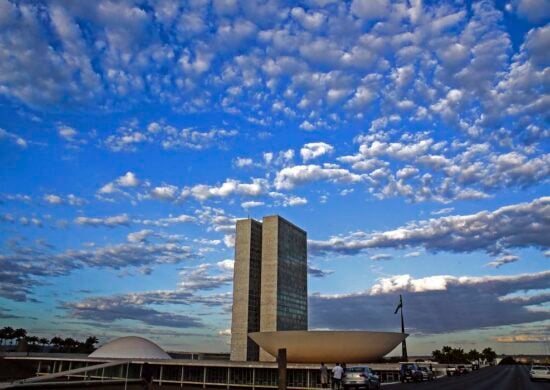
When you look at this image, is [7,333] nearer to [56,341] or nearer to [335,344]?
[56,341]

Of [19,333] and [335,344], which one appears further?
[19,333]

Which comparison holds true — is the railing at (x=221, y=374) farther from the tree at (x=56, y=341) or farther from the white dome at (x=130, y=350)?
the tree at (x=56, y=341)

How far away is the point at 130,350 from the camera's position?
111 m

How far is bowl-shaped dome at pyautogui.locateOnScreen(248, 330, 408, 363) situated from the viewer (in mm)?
75938

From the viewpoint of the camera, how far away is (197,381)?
95.7 m

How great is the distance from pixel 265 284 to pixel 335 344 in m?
87.3

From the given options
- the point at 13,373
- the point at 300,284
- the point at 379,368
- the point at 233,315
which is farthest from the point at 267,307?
the point at 379,368

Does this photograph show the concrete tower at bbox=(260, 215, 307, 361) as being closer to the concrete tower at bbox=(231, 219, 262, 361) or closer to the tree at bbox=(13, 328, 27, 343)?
the concrete tower at bbox=(231, 219, 262, 361)

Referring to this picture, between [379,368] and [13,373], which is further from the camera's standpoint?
[13,373]

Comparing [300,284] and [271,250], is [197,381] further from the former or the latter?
[300,284]

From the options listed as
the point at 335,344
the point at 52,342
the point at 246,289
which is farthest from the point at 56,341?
the point at 335,344

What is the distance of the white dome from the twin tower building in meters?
40.8

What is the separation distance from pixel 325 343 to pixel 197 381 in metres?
34.1

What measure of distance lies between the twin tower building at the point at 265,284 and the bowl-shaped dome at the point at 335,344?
235 feet
